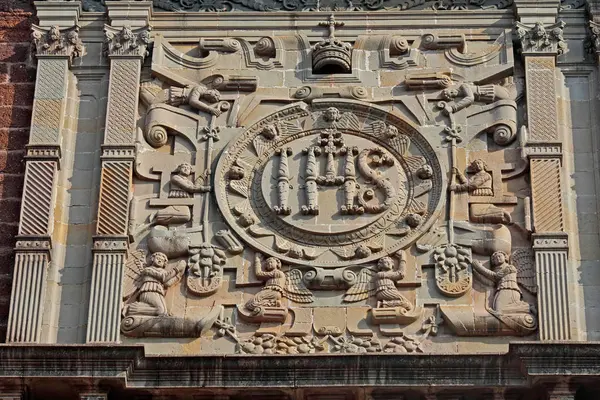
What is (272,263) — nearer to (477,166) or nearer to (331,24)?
(477,166)

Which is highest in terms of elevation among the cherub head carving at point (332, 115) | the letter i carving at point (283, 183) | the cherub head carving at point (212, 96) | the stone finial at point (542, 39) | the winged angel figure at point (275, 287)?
the stone finial at point (542, 39)

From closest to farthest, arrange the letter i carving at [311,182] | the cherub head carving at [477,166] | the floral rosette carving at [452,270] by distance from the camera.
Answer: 1. the floral rosette carving at [452,270]
2. the letter i carving at [311,182]
3. the cherub head carving at [477,166]

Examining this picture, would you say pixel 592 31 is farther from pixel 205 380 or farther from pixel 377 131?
pixel 205 380

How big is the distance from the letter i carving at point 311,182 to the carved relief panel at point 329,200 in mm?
20

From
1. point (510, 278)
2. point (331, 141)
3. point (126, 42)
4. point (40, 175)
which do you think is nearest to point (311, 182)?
point (331, 141)

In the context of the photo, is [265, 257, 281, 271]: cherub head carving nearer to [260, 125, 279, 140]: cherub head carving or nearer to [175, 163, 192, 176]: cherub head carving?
[175, 163, 192, 176]: cherub head carving

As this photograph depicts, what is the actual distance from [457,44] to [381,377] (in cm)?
541

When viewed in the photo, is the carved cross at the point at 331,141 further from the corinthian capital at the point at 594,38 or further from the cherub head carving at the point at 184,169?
the corinthian capital at the point at 594,38

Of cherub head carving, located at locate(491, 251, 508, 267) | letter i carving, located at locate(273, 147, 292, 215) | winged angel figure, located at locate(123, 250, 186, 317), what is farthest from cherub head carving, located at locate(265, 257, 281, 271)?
cherub head carving, located at locate(491, 251, 508, 267)

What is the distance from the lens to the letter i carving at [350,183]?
25.1 meters

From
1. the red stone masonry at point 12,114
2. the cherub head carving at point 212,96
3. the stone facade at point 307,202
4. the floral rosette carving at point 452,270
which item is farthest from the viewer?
the cherub head carving at point 212,96

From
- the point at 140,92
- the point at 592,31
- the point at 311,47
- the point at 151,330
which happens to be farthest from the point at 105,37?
the point at 592,31

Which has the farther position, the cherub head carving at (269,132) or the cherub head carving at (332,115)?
the cherub head carving at (332,115)

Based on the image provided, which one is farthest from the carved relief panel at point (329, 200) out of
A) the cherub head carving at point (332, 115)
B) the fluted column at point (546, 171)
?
the fluted column at point (546, 171)
